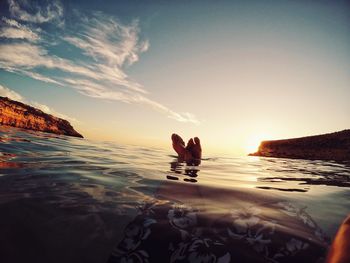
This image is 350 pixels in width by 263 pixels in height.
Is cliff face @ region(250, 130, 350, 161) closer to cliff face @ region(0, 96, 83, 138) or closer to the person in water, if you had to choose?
the person in water

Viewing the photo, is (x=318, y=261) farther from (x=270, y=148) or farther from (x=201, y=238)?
(x=270, y=148)

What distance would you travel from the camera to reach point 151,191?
2.67 meters

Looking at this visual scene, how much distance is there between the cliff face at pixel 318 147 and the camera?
13.3m

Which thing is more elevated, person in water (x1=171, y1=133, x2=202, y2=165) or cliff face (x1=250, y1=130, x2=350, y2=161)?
cliff face (x1=250, y1=130, x2=350, y2=161)

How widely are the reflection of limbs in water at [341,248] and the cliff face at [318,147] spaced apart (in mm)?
14794

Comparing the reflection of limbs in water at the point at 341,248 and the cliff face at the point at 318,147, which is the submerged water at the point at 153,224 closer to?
the reflection of limbs in water at the point at 341,248

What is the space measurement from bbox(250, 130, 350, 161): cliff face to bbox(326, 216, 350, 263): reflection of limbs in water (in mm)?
14794

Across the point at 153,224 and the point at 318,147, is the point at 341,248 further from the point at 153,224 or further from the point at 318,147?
the point at 318,147

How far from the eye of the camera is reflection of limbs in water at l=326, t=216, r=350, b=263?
1151 mm

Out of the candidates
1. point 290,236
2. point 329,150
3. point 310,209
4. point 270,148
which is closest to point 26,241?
point 290,236

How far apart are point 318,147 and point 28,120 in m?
39.4

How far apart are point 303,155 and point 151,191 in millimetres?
15602

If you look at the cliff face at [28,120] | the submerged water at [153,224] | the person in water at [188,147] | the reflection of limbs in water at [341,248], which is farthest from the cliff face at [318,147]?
the cliff face at [28,120]

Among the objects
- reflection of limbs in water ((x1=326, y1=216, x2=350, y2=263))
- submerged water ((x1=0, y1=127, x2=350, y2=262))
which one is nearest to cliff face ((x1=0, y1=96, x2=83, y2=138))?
submerged water ((x1=0, y1=127, x2=350, y2=262))
